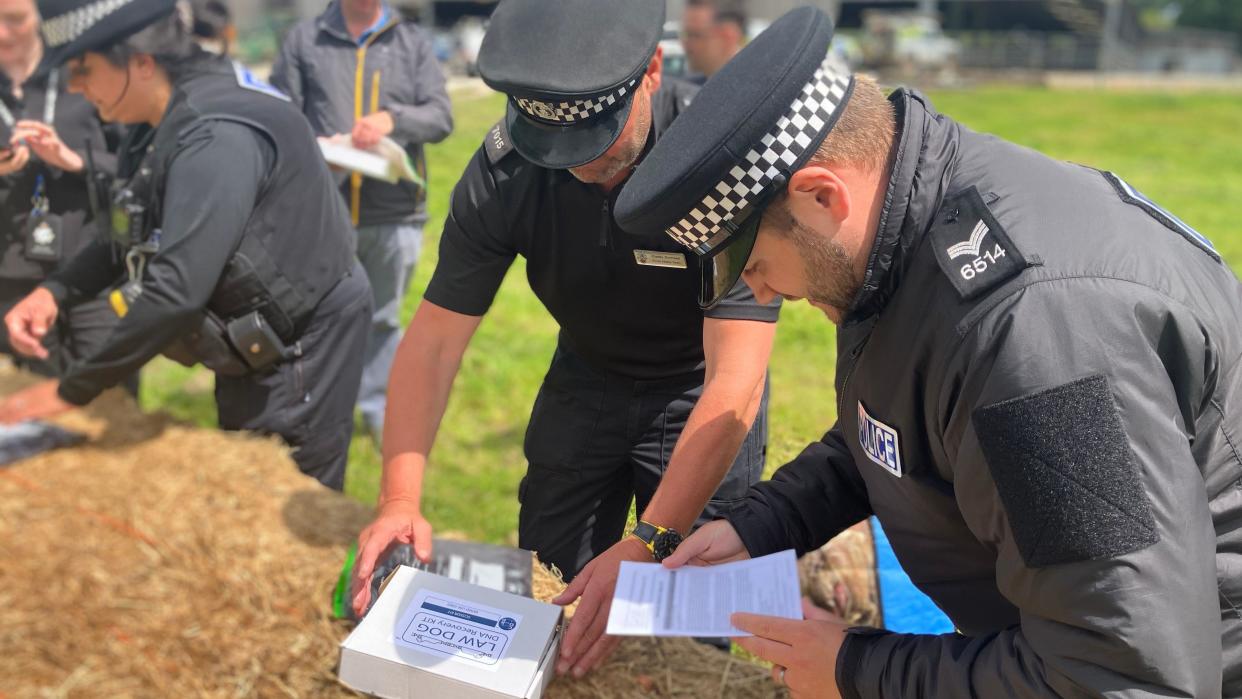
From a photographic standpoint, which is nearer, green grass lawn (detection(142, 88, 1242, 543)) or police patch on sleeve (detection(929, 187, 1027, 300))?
police patch on sleeve (detection(929, 187, 1027, 300))

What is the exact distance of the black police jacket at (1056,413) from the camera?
46.0 inches

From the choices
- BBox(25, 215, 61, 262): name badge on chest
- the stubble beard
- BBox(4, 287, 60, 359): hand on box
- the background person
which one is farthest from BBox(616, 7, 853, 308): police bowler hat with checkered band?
the background person

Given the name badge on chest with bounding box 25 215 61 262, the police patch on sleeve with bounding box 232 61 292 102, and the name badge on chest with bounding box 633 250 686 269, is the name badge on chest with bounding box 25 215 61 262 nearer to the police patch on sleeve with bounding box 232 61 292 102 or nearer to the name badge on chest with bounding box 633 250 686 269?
the police patch on sleeve with bounding box 232 61 292 102

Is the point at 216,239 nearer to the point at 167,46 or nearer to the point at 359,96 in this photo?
the point at 167,46

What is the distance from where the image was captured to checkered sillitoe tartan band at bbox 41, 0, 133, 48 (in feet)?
9.40

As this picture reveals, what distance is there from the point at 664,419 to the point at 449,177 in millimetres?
2111

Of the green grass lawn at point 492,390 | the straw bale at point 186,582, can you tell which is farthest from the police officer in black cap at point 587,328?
the green grass lawn at point 492,390

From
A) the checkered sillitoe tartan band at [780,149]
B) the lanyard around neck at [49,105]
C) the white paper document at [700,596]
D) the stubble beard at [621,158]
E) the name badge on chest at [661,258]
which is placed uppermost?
the checkered sillitoe tartan band at [780,149]

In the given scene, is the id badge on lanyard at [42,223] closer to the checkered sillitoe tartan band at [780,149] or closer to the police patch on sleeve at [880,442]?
the checkered sillitoe tartan band at [780,149]

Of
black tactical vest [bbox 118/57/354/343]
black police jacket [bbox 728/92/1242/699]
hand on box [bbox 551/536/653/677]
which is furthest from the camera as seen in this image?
black tactical vest [bbox 118/57/354/343]

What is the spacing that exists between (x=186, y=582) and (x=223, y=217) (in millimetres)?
1057

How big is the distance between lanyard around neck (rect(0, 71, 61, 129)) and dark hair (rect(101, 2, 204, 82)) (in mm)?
1235

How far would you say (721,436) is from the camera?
6.74ft

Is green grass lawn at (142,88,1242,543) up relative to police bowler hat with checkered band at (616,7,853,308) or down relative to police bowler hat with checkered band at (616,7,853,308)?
down
